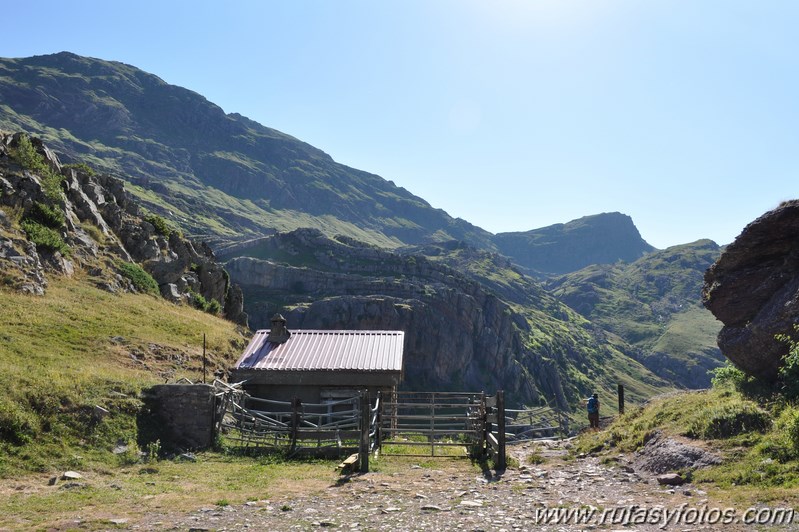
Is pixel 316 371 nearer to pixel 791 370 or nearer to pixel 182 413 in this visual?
pixel 182 413

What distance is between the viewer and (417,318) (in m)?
148

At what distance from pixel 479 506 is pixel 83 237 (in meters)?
43.1

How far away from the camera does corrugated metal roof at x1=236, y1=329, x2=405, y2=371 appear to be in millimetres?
28078

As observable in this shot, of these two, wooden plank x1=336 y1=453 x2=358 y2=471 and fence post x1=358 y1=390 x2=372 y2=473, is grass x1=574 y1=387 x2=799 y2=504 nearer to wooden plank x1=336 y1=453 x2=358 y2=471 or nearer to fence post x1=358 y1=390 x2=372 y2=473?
fence post x1=358 y1=390 x2=372 y2=473

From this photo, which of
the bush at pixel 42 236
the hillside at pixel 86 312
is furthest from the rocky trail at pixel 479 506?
the bush at pixel 42 236

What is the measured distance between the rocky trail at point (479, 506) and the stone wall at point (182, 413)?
6.97 meters

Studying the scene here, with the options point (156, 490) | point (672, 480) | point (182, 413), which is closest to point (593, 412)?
point (672, 480)

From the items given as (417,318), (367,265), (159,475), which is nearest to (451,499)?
(159,475)

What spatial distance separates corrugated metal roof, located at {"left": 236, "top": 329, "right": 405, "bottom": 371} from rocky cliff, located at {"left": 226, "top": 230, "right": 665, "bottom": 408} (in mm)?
105550

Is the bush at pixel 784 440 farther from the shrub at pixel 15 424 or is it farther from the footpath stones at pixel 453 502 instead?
the shrub at pixel 15 424

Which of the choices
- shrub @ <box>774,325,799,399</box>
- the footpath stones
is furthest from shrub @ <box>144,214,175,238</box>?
shrub @ <box>774,325,799,399</box>

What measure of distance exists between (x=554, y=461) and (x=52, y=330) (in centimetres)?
2561

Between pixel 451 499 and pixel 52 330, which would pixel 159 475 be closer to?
pixel 451 499

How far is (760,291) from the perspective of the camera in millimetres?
20844
